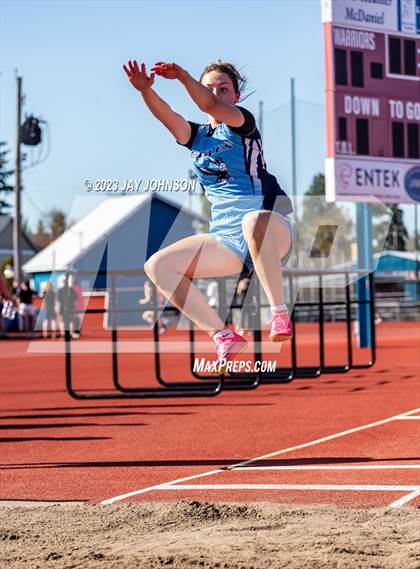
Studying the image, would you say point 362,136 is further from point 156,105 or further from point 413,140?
point 156,105

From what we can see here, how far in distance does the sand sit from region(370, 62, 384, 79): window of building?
44.6ft

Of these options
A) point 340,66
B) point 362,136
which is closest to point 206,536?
point 340,66

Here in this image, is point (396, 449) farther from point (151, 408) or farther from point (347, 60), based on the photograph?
point (347, 60)

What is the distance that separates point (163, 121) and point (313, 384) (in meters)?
9.76

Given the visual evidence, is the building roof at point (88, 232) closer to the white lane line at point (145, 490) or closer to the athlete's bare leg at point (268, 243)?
the white lane line at point (145, 490)

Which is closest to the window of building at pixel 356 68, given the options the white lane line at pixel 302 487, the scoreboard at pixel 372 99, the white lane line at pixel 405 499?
the scoreboard at pixel 372 99

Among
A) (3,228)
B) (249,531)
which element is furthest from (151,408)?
(3,228)

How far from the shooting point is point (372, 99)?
57.6 feet

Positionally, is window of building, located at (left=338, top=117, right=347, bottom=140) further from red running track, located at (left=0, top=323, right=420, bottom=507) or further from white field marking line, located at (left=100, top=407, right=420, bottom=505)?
white field marking line, located at (left=100, top=407, right=420, bottom=505)

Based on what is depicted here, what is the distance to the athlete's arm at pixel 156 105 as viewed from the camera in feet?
13.5

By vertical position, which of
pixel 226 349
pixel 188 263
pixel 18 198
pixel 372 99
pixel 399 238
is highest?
pixel 399 238

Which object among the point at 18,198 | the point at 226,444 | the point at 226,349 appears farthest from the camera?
the point at 18,198

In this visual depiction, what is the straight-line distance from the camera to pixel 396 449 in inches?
293

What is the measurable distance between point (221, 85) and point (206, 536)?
186 cm
